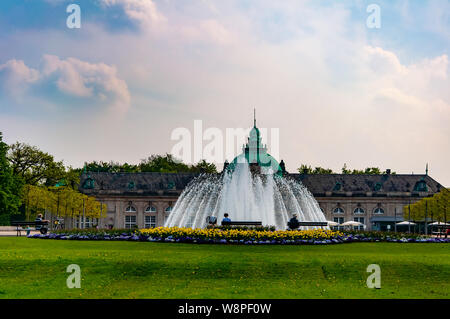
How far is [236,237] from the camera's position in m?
38.7

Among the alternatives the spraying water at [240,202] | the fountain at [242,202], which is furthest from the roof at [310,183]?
the spraying water at [240,202]

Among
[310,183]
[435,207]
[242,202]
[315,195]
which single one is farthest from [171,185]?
[242,202]

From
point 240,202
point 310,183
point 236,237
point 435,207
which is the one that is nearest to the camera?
point 236,237

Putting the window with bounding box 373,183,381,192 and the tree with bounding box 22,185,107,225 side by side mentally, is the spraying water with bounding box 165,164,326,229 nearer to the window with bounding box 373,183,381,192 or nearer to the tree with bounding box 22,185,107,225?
the tree with bounding box 22,185,107,225

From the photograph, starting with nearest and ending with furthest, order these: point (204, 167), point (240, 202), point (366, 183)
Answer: point (240, 202)
point (366, 183)
point (204, 167)

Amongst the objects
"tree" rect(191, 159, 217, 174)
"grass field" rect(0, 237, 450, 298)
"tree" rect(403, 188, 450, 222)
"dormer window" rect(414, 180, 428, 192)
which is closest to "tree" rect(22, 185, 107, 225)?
"tree" rect(403, 188, 450, 222)

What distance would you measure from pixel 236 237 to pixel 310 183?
86.5m

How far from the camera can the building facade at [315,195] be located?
11969 centimetres

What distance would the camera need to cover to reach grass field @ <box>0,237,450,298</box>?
22.0 metres

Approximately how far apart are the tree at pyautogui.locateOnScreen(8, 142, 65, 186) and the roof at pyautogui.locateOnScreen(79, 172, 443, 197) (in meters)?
10.0

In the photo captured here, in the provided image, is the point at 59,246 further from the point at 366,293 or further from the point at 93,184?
the point at 93,184

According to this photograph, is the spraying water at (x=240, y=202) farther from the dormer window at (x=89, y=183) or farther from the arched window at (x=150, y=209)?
the dormer window at (x=89, y=183)

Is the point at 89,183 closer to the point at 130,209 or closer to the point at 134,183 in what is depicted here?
the point at 134,183

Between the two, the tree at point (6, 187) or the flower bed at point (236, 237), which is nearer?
the flower bed at point (236, 237)
